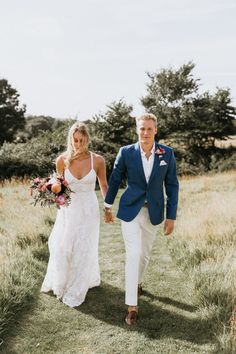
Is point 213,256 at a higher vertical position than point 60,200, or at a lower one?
lower

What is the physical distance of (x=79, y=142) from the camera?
5242 mm

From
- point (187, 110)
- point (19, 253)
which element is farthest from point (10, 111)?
point (19, 253)

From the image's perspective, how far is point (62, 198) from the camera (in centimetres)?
498

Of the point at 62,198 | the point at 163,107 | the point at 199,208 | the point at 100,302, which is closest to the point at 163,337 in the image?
A: the point at 100,302

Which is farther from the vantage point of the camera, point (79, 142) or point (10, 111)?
point (10, 111)

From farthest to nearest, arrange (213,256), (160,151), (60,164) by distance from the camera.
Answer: (213,256) < (60,164) < (160,151)

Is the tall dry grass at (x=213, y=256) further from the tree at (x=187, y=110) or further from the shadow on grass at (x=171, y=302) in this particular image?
the tree at (x=187, y=110)

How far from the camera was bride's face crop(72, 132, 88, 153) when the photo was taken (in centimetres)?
520

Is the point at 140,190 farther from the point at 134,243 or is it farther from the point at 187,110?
the point at 187,110

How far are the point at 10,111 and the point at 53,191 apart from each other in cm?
4176

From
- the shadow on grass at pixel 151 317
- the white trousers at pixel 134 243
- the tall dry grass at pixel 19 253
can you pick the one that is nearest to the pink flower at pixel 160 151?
the white trousers at pixel 134 243

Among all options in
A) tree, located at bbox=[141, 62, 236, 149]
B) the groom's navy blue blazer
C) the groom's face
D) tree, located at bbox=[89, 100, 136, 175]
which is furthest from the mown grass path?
tree, located at bbox=[141, 62, 236, 149]

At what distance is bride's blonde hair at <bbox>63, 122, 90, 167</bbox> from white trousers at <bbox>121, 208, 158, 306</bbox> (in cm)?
119

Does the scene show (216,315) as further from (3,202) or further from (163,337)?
(3,202)
